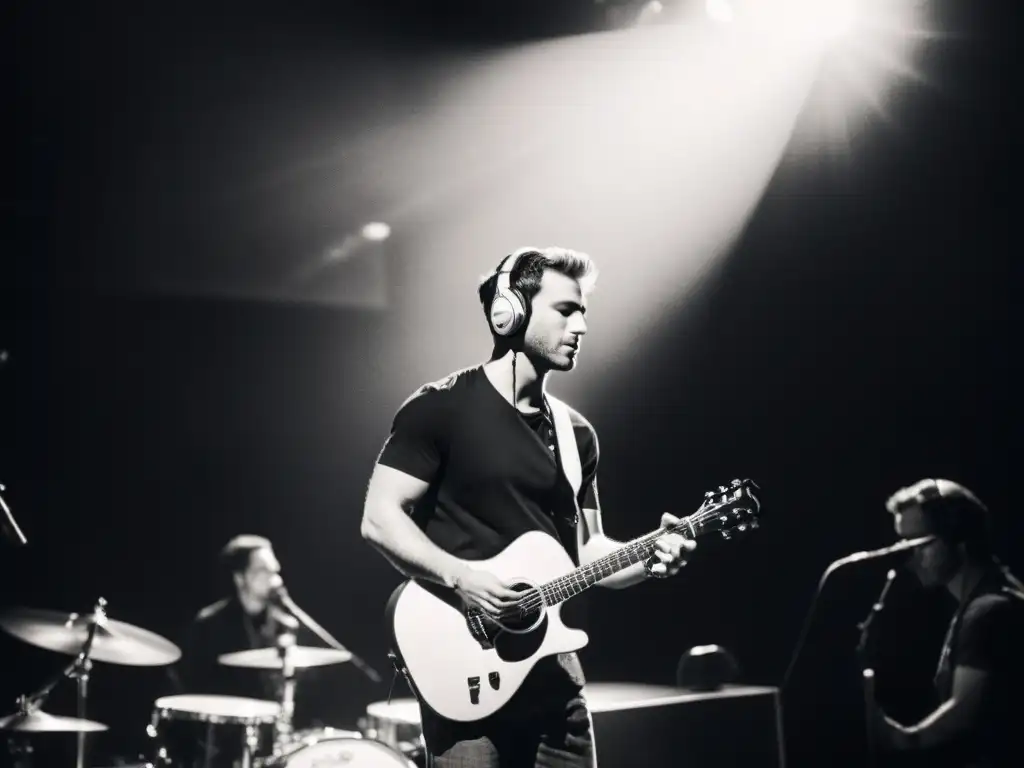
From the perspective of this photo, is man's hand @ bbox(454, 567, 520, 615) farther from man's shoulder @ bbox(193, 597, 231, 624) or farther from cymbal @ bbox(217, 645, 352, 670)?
man's shoulder @ bbox(193, 597, 231, 624)

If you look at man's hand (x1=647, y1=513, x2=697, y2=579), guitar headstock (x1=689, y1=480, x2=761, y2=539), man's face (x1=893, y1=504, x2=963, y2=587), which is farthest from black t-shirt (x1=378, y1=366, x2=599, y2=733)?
man's face (x1=893, y1=504, x2=963, y2=587)

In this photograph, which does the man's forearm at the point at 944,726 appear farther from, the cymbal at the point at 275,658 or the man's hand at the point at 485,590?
the cymbal at the point at 275,658

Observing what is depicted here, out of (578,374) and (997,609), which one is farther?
(578,374)

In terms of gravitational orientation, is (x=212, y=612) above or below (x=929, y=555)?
above

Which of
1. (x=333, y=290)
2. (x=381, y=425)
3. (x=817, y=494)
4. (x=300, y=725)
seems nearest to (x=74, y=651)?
(x=300, y=725)

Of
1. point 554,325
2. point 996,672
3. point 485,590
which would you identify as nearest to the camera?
point 485,590

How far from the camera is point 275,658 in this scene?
5828mm

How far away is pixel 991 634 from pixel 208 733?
356cm

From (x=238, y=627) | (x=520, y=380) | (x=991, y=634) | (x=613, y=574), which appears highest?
(x=520, y=380)

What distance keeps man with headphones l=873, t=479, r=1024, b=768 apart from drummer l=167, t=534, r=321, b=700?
3852 millimetres

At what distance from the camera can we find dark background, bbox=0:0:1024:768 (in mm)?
5895

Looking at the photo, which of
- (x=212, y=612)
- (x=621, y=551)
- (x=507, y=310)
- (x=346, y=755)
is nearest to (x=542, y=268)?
(x=507, y=310)

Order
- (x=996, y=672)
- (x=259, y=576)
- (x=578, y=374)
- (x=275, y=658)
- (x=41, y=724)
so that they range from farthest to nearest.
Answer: (x=578, y=374)
(x=259, y=576)
(x=275, y=658)
(x=41, y=724)
(x=996, y=672)

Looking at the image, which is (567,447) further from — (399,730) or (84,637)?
(84,637)
